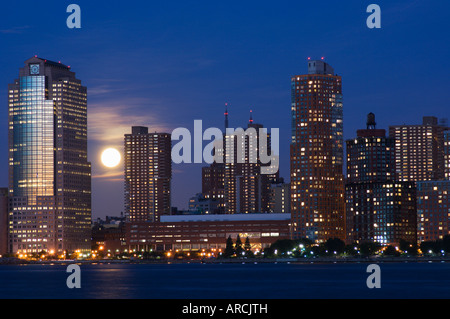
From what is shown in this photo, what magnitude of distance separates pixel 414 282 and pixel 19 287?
2738 inches

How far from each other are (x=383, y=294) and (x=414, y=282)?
38.5m

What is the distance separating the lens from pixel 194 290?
14000 cm
